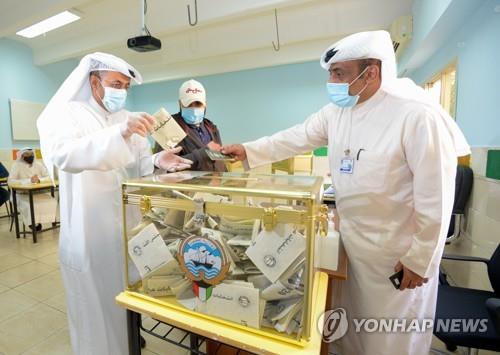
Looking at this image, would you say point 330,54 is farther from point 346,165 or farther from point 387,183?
point 387,183

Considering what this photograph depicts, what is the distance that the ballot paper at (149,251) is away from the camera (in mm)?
756

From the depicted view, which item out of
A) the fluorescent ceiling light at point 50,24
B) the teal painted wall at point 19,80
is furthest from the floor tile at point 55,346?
the teal painted wall at point 19,80

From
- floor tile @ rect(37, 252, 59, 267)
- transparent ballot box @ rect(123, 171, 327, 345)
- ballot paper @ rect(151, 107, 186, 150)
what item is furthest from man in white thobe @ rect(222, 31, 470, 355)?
floor tile @ rect(37, 252, 59, 267)

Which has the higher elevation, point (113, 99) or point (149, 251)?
point (113, 99)

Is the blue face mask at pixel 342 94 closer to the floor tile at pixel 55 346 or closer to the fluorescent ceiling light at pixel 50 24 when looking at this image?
the floor tile at pixel 55 346

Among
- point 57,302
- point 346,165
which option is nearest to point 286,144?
point 346,165

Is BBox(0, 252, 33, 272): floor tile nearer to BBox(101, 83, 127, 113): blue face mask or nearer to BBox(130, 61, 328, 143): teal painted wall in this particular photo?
BBox(101, 83, 127, 113): blue face mask

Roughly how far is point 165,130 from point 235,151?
0.42m

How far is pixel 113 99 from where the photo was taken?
1.17m

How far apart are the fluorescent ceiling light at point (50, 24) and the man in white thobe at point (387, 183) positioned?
159 inches

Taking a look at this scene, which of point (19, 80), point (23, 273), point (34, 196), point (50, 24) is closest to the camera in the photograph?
point (23, 273)

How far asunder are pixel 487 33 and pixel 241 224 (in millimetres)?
2101

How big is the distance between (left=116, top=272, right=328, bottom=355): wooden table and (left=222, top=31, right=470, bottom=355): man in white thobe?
1.05ft

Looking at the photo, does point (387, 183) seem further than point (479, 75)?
No
